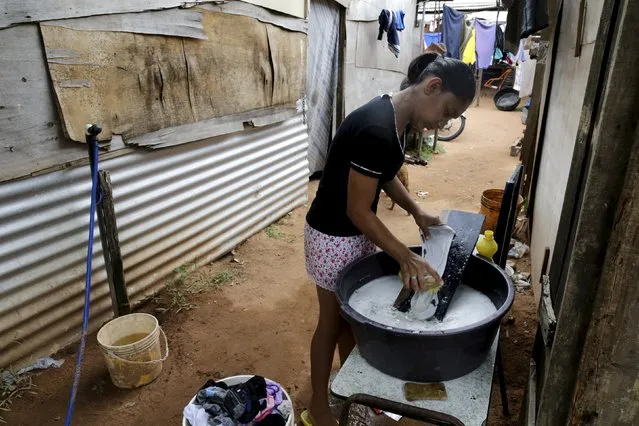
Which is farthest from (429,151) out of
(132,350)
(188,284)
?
(132,350)

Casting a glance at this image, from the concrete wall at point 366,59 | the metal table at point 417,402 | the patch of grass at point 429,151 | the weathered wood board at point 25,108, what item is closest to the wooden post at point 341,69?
the concrete wall at point 366,59

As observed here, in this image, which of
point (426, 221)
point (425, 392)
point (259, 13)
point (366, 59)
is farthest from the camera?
point (366, 59)

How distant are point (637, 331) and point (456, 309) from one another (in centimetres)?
81

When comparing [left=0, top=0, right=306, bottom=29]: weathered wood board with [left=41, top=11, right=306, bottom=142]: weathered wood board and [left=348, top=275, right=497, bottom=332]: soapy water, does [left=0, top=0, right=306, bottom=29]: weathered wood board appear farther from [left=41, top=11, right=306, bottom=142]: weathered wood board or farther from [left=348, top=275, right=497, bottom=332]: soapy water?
[left=348, top=275, right=497, bottom=332]: soapy water

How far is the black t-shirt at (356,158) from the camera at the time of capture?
1.63 meters

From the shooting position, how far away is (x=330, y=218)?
197 centimetres

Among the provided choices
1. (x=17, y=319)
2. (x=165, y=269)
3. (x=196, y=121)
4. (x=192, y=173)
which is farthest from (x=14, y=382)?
(x=196, y=121)

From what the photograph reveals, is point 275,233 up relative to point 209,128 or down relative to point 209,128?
down

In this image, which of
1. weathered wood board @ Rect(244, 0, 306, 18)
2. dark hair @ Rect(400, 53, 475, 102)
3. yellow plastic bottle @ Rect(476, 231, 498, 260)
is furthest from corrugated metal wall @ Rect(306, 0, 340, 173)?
dark hair @ Rect(400, 53, 475, 102)

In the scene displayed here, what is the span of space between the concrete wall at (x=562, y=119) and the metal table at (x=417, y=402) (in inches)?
70.6

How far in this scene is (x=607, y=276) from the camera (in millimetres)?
962

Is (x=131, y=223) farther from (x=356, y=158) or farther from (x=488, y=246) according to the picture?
(x=488, y=246)

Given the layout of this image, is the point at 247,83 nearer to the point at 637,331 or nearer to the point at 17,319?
the point at 17,319

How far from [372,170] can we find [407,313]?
0.58 meters
